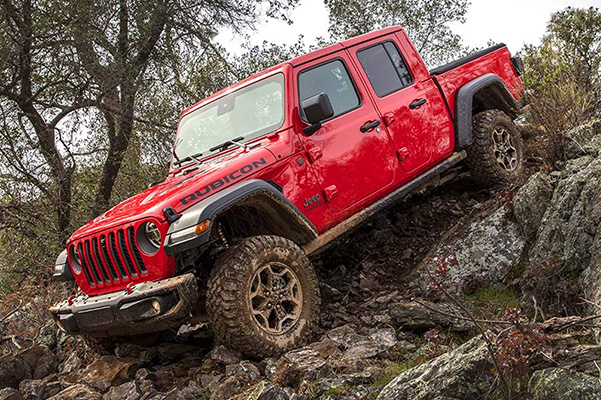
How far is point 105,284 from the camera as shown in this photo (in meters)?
4.04

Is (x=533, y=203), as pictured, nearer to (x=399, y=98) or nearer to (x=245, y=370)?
(x=399, y=98)

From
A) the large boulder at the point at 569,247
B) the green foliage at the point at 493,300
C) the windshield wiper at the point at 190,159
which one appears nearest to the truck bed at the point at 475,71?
the large boulder at the point at 569,247

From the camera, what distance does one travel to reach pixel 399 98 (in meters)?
5.47

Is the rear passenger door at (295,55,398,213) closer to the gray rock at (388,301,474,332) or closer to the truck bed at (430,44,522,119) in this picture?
the gray rock at (388,301,474,332)

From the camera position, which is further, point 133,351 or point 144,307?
point 133,351

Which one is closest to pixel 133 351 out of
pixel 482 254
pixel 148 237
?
pixel 148 237

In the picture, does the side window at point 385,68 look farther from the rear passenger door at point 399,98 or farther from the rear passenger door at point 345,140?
the rear passenger door at point 345,140

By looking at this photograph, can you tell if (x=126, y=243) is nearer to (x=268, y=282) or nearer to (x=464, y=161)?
(x=268, y=282)

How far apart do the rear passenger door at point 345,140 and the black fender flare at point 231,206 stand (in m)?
0.41

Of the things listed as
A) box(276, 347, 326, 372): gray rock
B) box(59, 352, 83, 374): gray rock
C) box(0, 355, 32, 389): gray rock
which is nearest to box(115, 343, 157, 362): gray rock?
box(59, 352, 83, 374): gray rock

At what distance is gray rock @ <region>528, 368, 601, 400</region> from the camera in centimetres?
230

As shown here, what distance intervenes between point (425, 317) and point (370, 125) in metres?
1.77

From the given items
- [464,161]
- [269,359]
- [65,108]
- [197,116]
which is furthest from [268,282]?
[65,108]

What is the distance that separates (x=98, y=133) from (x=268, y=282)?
23.9 ft
